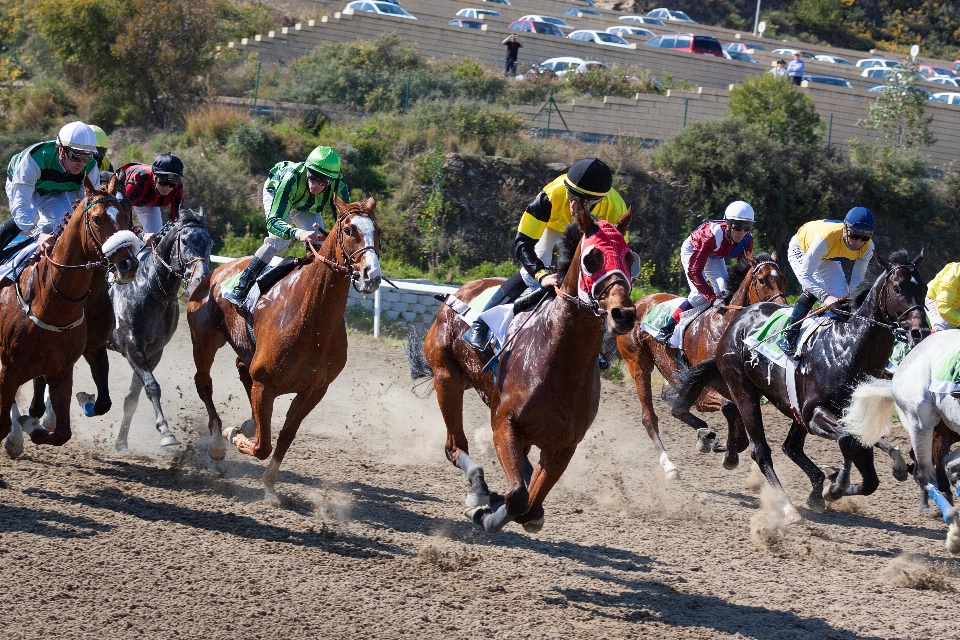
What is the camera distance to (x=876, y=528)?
8.10m

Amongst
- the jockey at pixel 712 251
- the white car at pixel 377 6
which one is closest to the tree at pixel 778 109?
the white car at pixel 377 6

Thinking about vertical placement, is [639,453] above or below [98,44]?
below

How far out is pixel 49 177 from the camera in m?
7.91

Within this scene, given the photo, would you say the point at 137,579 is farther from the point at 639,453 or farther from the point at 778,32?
the point at 778,32

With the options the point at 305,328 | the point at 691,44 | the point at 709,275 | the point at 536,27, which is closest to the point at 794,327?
the point at 709,275

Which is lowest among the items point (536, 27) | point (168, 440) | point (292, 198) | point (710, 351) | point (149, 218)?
point (168, 440)

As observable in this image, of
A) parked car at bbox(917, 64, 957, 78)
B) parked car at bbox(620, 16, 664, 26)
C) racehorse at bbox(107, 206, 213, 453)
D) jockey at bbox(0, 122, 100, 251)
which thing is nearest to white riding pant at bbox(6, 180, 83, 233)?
jockey at bbox(0, 122, 100, 251)

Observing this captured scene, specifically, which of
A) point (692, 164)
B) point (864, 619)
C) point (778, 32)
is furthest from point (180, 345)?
point (778, 32)

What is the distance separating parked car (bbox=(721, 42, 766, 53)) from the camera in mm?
40438

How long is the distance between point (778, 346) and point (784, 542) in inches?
70.7

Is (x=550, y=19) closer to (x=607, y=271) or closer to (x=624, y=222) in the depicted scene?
(x=624, y=222)

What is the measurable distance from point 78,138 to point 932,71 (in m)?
40.1

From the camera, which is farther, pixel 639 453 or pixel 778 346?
pixel 639 453

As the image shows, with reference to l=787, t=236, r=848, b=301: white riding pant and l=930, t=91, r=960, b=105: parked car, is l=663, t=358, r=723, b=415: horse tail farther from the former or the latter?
l=930, t=91, r=960, b=105: parked car
